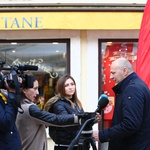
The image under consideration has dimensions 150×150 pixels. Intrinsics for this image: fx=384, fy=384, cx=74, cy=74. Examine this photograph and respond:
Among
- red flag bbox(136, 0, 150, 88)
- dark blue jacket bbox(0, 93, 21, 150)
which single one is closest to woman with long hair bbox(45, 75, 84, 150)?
red flag bbox(136, 0, 150, 88)

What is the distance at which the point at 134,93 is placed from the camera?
11.6 ft

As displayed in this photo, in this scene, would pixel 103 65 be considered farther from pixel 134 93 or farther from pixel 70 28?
pixel 134 93

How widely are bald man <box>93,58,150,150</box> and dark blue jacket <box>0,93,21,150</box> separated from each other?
0.84 m

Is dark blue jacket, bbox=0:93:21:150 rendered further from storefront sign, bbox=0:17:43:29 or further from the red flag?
storefront sign, bbox=0:17:43:29

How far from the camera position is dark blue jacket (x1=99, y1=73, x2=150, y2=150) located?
350 centimetres

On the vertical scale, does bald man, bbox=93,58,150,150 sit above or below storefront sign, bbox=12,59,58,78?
below

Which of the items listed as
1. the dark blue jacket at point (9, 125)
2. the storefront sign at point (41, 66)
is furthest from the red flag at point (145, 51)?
the storefront sign at point (41, 66)

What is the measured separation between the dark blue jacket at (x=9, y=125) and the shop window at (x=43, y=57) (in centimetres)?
457

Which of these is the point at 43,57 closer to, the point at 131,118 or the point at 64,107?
the point at 64,107

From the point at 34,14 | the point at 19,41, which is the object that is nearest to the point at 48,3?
the point at 34,14

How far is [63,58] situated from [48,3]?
116 centimetres

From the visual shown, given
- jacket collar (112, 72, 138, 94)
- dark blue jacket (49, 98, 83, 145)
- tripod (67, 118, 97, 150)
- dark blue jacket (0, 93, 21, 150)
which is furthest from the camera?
dark blue jacket (49, 98, 83, 145)

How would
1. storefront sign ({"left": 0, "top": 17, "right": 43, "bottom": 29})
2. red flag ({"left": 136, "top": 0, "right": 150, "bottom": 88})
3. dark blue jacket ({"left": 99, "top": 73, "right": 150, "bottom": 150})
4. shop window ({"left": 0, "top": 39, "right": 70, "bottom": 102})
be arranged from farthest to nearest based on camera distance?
shop window ({"left": 0, "top": 39, "right": 70, "bottom": 102}) < storefront sign ({"left": 0, "top": 17, "right": 43, "bottom": 29}) < red flag ({"left": 136, "top": 0, "right": 150, "bottom": 88}) < dark blue jacket ({"left": 99, "top": 73, "right": 150, "bottom": 150})

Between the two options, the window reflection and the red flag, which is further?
the window reflection
